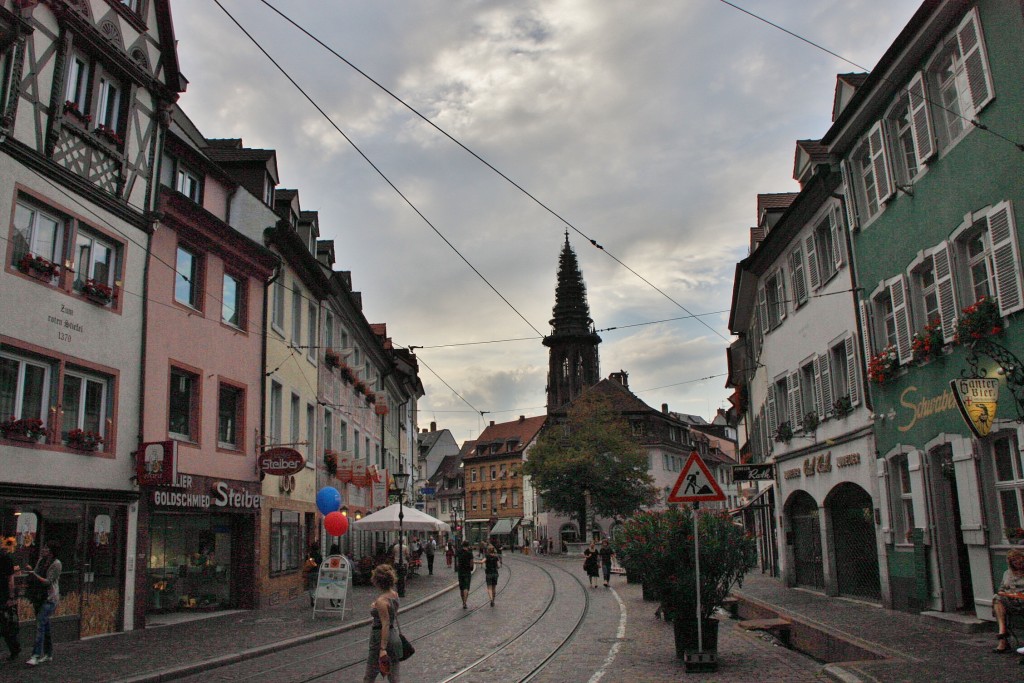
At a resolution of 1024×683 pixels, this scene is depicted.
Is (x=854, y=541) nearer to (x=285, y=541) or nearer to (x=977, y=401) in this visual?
(x=977, y=401)

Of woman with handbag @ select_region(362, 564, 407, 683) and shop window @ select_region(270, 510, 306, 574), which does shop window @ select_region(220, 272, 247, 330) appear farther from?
woman with handbag @ select_region(362, 564, 407, 683)

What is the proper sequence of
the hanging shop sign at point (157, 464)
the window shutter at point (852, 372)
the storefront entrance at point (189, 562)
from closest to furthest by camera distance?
the hanging shop sign at point (157, 464) → the storefront entrance at point (189, 562) → the window shutter at point (852, 372)

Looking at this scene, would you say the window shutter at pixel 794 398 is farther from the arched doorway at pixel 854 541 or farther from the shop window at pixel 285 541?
the shop window at pixel 285 541

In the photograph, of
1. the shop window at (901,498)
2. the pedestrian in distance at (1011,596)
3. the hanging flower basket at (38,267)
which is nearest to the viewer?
the pedestrian in distance at (1011,596)

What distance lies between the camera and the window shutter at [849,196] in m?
18.9

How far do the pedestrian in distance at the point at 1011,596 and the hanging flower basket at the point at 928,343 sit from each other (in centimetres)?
444

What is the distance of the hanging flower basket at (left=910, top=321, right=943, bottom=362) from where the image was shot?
14797mm

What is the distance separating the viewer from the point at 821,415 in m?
22.2

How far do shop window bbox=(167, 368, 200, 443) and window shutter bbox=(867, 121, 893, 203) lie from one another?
49.4 feet

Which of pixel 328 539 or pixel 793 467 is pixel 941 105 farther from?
pixel 328 539

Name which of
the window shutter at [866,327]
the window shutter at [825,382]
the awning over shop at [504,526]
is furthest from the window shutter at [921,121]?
the awning over shop at [504,526]

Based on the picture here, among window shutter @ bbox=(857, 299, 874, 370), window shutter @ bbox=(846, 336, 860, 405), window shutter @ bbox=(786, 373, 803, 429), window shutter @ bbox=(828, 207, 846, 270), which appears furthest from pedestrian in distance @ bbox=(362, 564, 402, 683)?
window shutter @ bbox=(786, 373, 803, 429)

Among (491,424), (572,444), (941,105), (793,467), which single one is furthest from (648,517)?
(491,424)

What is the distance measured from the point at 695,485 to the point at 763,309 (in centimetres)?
1658
